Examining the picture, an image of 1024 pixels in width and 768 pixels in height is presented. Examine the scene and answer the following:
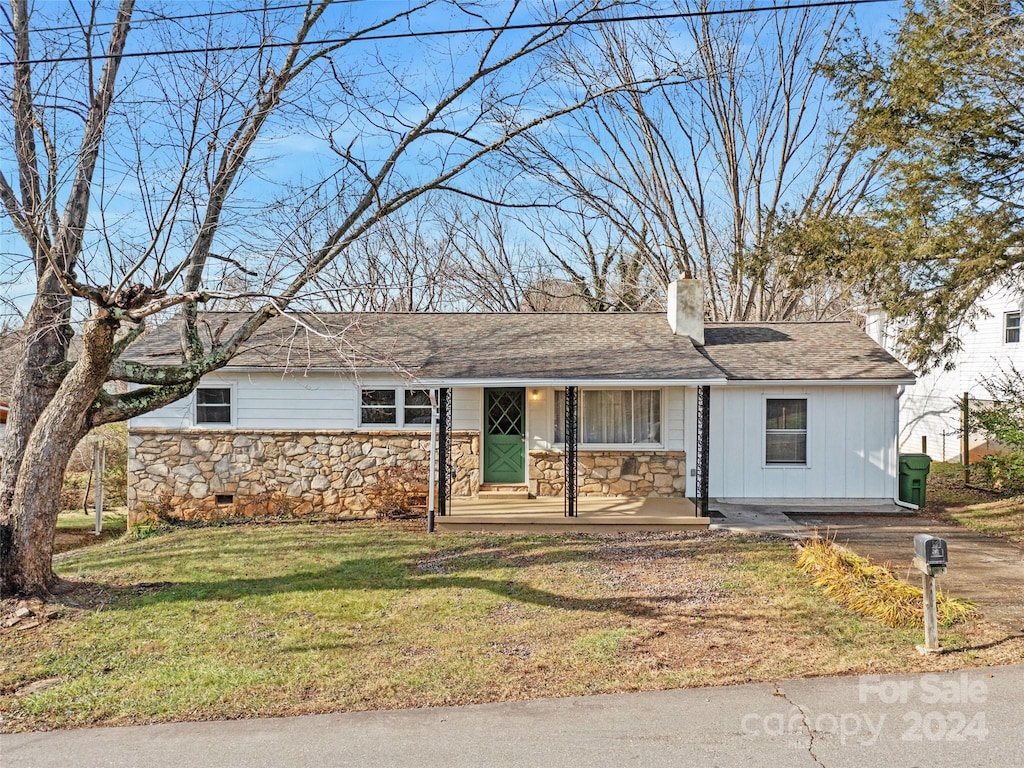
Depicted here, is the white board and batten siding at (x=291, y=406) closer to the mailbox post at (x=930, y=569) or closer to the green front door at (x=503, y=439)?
the green front door at (x=503, y=439)

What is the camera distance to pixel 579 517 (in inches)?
429

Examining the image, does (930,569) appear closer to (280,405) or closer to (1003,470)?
(1003,470)

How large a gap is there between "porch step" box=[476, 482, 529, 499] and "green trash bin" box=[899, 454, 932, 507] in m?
6.82

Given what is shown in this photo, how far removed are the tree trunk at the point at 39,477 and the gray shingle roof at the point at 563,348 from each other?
3552 mm

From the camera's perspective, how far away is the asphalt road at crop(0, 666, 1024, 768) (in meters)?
4.25

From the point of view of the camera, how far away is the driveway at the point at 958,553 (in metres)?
7.12

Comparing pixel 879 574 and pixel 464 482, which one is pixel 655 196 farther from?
pixel 879 574

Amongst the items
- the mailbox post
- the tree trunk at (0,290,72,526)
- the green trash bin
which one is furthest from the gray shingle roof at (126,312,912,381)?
the mailbox post

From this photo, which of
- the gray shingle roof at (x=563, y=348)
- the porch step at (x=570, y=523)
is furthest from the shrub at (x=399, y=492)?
the gray shingle roof at (x=563, y=348)

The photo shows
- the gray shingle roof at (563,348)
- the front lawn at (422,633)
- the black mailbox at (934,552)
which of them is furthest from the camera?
the gray shingle roof at (563,348)

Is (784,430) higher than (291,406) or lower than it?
lower

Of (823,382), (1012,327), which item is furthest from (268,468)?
(1012,327)

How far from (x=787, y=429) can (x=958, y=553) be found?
12.3 ft

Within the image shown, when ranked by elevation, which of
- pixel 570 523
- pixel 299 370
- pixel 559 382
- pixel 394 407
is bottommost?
pixel 570 523
